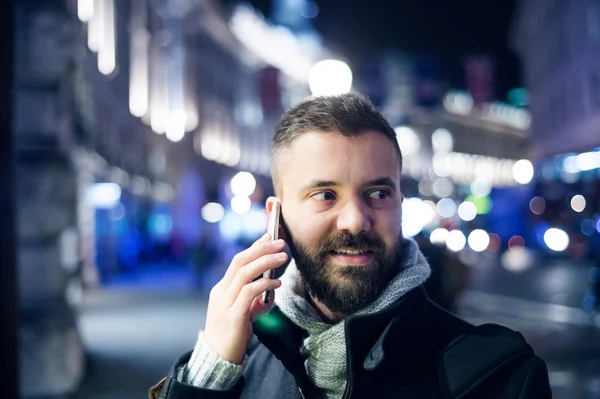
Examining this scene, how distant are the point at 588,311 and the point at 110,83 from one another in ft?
61.0

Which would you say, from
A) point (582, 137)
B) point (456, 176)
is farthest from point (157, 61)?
point (456, 176)

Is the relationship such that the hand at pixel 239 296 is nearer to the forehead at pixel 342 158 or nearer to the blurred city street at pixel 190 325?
the forehead at pixel 342 158

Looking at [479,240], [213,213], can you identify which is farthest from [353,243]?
[479,240]

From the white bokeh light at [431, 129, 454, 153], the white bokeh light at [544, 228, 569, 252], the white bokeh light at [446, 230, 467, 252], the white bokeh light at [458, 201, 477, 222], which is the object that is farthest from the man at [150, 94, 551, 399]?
the white bokeh light at [431, 129, 454, 153]

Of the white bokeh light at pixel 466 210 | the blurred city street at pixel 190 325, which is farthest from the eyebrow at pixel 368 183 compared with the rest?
the white bokeh light at pixel 466 210

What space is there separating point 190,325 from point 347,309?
1196 centimetres

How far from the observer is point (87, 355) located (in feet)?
34.0

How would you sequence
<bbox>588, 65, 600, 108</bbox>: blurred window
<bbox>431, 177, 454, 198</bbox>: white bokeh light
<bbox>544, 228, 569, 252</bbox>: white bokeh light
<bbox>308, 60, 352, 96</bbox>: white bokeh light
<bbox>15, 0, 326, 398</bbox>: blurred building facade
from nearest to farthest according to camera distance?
<bbox>15, 0, 326, 398</bbox>: blurred building facade → <bbox>588, 65, 600, 108</bbox>: blurred window → <bbox>308, 60, 352, 96</bbox>: white bokeh light → <bbox>544, 228, 569, 252</bbox>: white bokeh light → <bbox>431, 177, 454, 198</bbox>: white bokeh light

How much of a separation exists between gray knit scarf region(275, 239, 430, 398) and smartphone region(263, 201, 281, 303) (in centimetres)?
12

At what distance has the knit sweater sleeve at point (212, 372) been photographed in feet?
6.35

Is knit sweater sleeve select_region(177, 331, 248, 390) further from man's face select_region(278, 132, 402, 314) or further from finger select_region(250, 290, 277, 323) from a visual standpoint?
man's face select_region(278, 132, 402, 314)

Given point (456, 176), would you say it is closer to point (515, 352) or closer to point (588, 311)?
point (588, 311)

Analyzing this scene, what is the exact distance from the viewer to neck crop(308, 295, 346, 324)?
2.10m

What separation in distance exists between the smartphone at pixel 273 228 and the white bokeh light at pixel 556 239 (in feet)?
86.1
